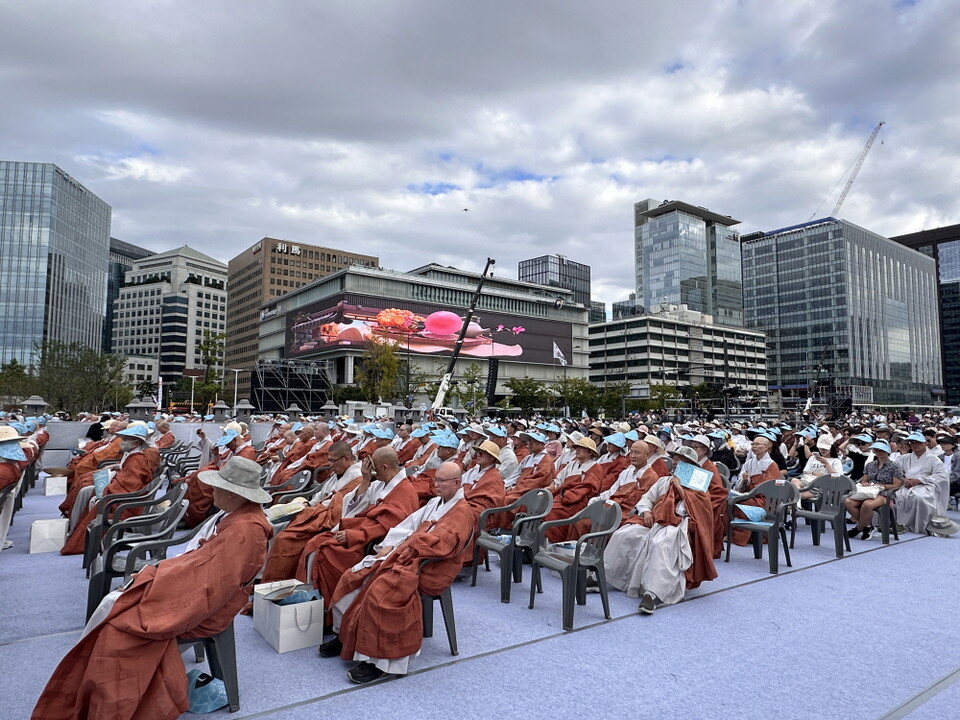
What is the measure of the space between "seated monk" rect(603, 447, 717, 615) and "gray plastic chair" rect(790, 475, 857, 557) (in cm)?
268

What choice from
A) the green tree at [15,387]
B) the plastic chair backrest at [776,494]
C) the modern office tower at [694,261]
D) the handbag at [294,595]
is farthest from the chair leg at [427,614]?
the modern office tower at [694,261]

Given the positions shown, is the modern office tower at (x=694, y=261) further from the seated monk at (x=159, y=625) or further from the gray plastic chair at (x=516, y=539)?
the seated monk at (x=159, y=625)

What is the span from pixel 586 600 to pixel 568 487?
1846mm

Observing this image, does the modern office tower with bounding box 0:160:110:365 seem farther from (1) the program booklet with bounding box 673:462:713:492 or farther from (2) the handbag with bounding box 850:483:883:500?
(2) the handbag with bounding box 850:483:883:500

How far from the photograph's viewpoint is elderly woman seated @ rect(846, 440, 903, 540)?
28.8 ft

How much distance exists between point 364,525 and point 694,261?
15385cm

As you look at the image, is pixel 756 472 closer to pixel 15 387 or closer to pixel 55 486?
pixel 55 486

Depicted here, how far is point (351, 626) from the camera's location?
4.27 m

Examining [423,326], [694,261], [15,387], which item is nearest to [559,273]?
[694,261]

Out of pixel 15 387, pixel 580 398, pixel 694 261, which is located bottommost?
pixel 580 398

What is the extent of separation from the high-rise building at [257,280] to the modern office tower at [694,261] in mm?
73006

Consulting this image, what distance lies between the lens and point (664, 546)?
5895mm

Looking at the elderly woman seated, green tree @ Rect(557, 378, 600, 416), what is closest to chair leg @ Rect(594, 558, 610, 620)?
the elderly woman seated

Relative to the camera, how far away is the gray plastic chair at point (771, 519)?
23.0 ft
